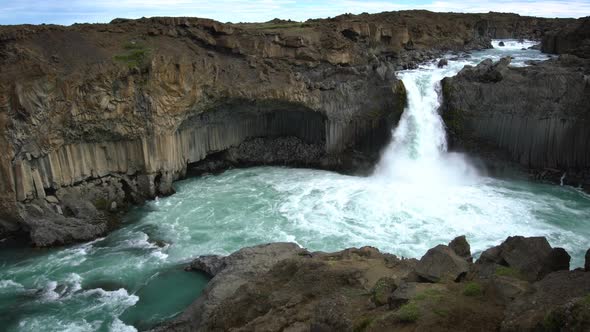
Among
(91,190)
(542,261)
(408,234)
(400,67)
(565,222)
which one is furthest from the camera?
(400,67)

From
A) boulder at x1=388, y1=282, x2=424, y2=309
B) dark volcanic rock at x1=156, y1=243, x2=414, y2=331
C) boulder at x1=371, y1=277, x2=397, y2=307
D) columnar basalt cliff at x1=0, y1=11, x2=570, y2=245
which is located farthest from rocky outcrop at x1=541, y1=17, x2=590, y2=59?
boulder at x1=388, y1=282, x2=424, y2=309

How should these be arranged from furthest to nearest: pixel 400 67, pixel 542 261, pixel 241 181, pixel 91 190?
pixel 400 67
pixel 241 181
pixel 91 190
pixel 542 261

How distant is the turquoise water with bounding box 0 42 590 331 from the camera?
19248mm

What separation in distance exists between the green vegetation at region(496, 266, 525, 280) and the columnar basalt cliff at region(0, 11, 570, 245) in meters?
19.0

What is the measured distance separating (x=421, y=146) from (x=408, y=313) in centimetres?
2527

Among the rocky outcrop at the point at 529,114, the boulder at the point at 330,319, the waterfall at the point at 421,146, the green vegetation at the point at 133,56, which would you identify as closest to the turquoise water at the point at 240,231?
the waterfall at the point at 421,146

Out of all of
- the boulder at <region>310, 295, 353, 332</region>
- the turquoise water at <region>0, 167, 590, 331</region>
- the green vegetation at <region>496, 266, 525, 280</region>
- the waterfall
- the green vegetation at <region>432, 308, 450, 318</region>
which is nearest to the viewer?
the green vegetation at <region>432, 308, 450, 318</region>

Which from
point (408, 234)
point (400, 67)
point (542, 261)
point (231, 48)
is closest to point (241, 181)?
point (231, 48)

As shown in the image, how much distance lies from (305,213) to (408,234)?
18.7 ft

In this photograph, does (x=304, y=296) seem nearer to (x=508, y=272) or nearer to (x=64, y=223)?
(x=508, y=272)

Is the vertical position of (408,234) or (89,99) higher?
(89,99)

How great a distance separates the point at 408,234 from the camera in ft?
78.1

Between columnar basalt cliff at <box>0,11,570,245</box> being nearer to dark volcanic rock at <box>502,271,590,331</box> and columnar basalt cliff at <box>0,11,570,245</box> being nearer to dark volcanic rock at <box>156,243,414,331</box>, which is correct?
dark volcanic rock at <box>156,243,414,331</box>

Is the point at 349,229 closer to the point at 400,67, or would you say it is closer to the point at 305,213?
the point at 305,213
